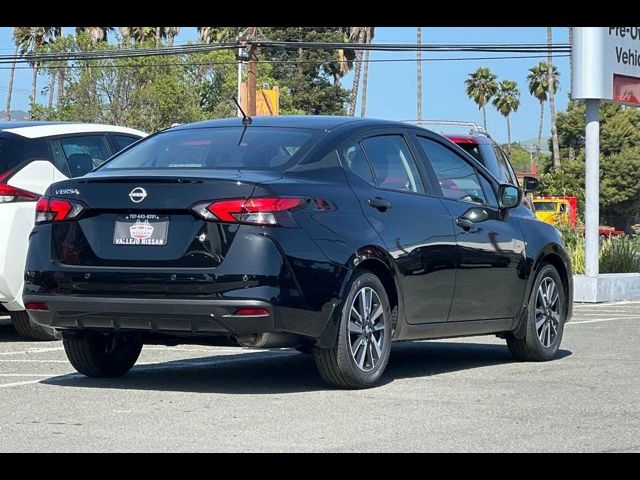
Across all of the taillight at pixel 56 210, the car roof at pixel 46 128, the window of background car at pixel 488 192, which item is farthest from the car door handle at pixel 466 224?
the car roof at pixel 46 128

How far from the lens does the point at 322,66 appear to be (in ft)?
267

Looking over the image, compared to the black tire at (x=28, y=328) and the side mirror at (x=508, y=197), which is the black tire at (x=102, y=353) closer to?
the black tire at (x=28, y=328)

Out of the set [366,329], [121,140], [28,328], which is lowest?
[28,328]

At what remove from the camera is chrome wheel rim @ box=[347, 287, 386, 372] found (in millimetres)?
8109

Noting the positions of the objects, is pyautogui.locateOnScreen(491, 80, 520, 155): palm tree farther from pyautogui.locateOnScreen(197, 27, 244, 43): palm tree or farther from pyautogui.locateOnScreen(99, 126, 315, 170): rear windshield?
pyautogui.locateOnScreen(99, 126, 315, 170): rear windshield

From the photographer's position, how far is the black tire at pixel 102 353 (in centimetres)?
859

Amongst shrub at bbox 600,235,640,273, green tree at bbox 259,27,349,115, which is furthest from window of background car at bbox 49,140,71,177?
green tree at bbox 259,27,349,115

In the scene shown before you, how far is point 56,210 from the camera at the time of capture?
812 cm

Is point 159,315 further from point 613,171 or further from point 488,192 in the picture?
point 613,171

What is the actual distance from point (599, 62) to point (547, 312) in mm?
9904

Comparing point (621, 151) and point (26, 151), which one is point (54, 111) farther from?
point (26, 151)

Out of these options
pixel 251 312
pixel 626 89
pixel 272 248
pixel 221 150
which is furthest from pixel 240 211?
pixel 626 89

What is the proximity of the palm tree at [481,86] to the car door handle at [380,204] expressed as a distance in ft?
329

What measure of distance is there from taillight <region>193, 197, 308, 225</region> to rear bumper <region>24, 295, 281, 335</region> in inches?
17.8
